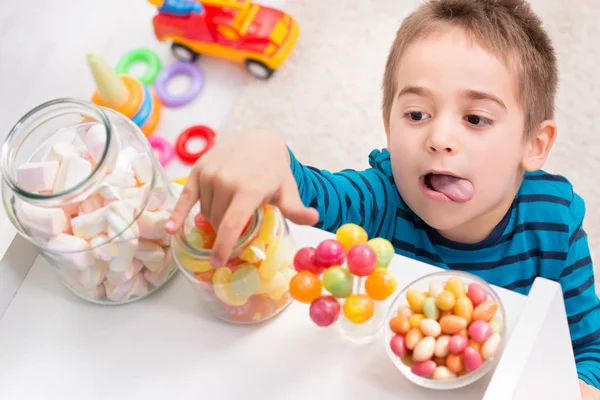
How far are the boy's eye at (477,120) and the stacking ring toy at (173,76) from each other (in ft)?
2.85

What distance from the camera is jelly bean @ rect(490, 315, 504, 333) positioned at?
0.49 meters

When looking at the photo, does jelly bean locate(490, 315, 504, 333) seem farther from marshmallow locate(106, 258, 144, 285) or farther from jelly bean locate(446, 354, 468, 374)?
marshmallow locate(106, 258, 144, 285)

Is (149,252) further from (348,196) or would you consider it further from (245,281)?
(348,196)

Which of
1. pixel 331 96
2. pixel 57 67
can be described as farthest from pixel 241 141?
pixel 57 67

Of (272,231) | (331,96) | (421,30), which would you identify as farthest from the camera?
(331,96)

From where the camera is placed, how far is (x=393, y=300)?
0.54m

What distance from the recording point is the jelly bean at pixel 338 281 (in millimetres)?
500

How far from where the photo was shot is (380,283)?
51cm

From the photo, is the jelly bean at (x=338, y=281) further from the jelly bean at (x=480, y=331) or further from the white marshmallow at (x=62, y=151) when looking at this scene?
the white marshmallow at (x=62, y=151)

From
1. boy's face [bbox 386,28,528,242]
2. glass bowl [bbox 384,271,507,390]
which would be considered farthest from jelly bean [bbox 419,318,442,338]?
boy's face [bbox 386,28,528,242]

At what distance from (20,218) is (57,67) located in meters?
0.98

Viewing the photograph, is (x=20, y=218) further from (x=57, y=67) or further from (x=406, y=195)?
(x=57, y=67)

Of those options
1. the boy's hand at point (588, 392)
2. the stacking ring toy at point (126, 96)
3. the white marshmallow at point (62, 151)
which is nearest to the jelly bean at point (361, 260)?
the white marshmallow at point (62, 151)

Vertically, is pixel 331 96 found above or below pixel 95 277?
below
